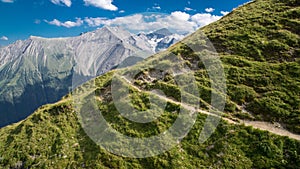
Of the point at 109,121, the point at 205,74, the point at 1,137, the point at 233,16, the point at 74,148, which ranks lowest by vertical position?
the point at 1,137

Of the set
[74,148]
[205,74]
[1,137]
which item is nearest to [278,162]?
[205,74]

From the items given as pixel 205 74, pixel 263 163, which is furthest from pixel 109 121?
pixel 263 163

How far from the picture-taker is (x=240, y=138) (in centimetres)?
2464

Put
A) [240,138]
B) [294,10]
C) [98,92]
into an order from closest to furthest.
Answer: [240,138], [98,92], [294,10]

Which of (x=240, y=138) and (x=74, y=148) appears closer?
(x=240, y=138)

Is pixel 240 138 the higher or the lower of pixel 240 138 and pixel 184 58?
the lower

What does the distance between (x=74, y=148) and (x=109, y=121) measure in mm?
5565

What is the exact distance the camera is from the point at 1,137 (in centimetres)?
3403

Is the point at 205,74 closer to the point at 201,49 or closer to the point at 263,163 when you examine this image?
the point at 201,49

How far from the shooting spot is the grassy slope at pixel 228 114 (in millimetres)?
23578

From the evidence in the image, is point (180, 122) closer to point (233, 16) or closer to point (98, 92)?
point (98, 92)

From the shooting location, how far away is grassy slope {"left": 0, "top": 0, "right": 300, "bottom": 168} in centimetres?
2358

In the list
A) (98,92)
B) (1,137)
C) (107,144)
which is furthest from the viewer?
(98,92)

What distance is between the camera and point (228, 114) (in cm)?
2822
